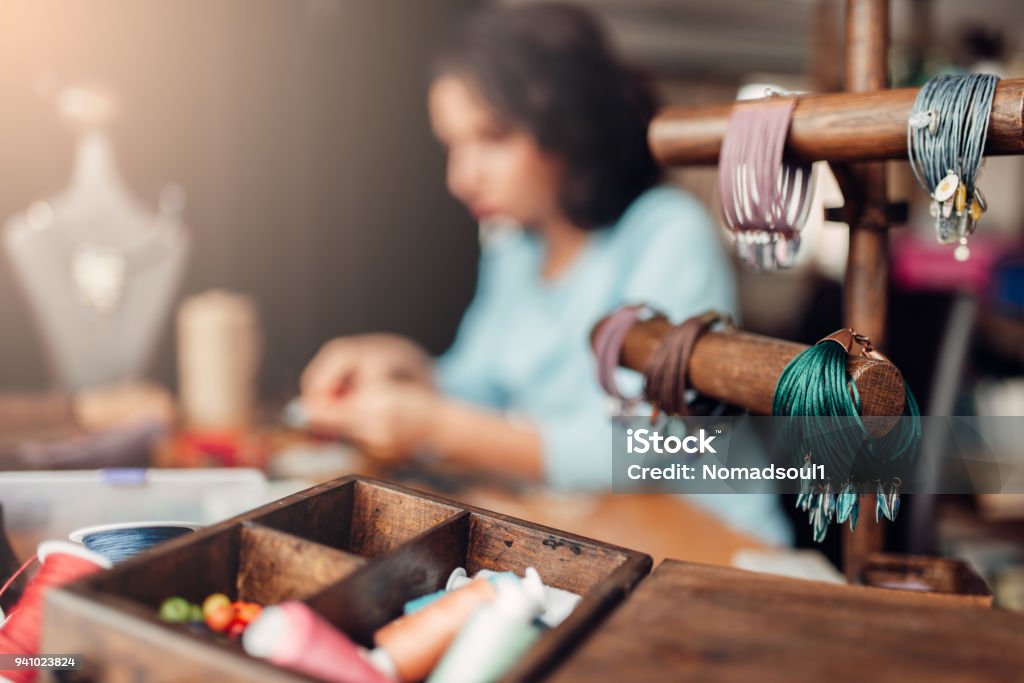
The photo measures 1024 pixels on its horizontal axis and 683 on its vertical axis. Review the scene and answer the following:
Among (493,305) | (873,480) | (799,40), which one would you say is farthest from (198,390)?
(799,40)

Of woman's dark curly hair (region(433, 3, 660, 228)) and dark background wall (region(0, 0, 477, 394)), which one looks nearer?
woman's dark curly hair (region(433, 3, 660, 228))

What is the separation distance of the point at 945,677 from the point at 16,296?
2179 millimetres

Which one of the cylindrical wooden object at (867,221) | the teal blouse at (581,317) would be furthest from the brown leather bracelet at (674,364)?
the teal blouse at (581,317)

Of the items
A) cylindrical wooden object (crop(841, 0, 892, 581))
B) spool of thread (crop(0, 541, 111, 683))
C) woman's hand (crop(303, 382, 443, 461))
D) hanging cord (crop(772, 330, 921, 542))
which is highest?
cylindrical wooden object (crop(841, 0, 892, 581))

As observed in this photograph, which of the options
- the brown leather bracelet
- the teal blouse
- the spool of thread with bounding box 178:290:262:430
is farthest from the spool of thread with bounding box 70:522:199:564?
the spool of thread with bounding box 178:290:262:430

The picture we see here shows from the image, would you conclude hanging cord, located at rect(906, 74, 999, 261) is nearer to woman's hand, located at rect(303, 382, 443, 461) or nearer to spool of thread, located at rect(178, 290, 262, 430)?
woman's hand, located at rect(303, 382, 443, 461)

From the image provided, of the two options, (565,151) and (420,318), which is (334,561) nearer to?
(565,151)

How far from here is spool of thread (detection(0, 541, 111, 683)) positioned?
1.61ft

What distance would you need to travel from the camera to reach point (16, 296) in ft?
6.55

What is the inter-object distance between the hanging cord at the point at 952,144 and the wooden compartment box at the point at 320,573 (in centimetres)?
30

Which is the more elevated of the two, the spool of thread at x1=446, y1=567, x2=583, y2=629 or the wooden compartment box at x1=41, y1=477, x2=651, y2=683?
the wooden compartment box at x1=41, y1=477, x2=651, y2=683

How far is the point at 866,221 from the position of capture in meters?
0.66

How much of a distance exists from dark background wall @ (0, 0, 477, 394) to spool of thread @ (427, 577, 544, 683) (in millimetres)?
1913

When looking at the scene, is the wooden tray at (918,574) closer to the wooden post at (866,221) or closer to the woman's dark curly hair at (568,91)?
the wooden post at (866,221)
